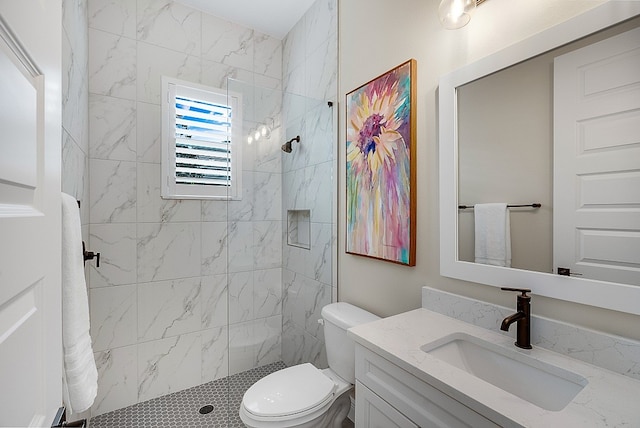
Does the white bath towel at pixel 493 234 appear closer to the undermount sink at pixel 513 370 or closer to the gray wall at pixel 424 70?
the gray wall at pixel 424 70

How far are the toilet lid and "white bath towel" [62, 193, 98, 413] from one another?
698mm

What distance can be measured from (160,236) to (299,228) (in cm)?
104

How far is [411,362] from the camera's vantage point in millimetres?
910

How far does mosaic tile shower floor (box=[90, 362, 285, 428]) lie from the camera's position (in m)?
1.85

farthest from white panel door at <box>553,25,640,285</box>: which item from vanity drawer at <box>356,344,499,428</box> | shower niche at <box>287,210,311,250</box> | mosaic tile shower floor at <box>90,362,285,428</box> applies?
mosaic tile shower floor at <box>90,362,285,428</box>

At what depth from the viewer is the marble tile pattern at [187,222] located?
6.41 ft

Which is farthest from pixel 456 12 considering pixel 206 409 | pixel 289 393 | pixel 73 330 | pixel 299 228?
pixel 206 409

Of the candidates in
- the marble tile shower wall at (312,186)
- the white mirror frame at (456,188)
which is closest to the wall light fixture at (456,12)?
the white mirror frame at (456,188)

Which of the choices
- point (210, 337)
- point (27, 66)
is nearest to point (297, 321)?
point (210, 337)

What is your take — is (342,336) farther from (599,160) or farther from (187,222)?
(187,222)

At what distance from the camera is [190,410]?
6.45 feet

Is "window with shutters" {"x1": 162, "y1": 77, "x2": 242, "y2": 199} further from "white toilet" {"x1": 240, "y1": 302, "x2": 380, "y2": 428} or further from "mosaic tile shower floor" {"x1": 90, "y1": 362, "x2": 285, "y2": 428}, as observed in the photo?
"mosaic tile shower floor" {"x1": 90, "y1": 362, "x2": 285, "y2": 428}

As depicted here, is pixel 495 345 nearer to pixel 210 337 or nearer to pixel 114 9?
pixel 210 337

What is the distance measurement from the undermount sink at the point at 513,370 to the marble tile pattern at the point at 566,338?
0.10 m
